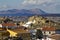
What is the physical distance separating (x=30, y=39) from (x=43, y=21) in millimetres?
52445

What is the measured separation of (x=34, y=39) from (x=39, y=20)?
5497cm

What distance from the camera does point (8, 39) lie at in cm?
3706

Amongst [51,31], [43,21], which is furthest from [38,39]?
[43,21]

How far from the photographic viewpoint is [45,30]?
201 feet

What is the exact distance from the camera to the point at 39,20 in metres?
98.4

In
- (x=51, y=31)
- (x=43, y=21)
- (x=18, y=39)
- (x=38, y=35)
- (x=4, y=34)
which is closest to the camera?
(x=18, y=39)

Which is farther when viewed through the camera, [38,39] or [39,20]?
[39,20]

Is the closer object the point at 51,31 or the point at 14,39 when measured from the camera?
the point at 14,39

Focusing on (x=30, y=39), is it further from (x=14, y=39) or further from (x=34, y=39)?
(x=14, y=39)

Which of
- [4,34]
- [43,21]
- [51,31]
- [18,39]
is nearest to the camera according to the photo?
[18,39]

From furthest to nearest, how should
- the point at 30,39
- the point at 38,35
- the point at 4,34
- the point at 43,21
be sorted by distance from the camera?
the point at 43,21
the point at 38,35
the point at 30,39
the point at 4,34

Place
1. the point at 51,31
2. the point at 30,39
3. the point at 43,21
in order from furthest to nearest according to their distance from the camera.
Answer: the point at 43,21
the point at 51,31
the point at 30,39

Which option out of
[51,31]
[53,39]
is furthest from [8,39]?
[51,31]

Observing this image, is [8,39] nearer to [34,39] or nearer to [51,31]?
[34,39]
